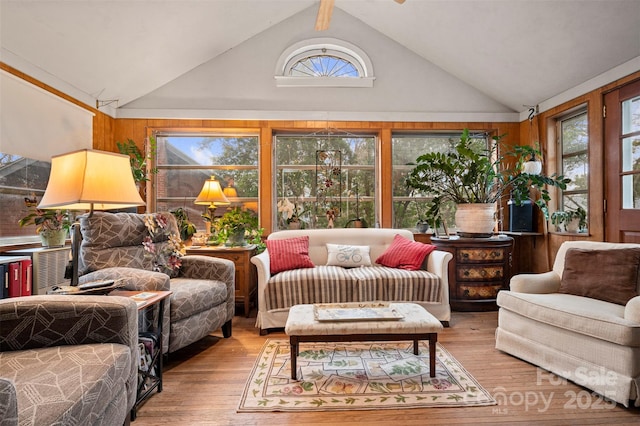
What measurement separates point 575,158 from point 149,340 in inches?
176

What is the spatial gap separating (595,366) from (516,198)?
2165 mm

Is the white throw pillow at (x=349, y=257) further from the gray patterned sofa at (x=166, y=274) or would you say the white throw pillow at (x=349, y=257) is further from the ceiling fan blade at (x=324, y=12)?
the ceiling fan blade at (x=324, y=12)

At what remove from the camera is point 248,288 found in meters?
3.62

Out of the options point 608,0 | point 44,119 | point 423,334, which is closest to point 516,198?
point 608,0

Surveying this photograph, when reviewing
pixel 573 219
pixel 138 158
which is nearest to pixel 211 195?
pixel 138 158

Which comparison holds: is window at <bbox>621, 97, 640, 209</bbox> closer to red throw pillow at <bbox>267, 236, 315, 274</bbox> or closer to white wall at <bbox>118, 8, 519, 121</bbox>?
white wall at <bbox>118, 8, 519, 121</bbox>

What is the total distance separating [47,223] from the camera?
2877mm

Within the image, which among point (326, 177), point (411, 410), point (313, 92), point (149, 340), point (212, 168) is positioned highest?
point (313, 92)

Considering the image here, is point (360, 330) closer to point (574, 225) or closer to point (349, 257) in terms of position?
point (349, 257)

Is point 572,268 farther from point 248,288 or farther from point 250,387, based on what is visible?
point 248,288

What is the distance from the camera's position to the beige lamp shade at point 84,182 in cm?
162

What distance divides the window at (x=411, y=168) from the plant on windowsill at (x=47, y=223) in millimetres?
3608

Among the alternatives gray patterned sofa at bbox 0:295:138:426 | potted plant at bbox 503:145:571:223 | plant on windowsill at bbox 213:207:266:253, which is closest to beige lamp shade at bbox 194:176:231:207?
plant on windowsill at bbox 213:207:266:253

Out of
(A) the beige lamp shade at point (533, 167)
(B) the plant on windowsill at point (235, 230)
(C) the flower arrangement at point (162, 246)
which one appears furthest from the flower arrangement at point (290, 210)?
(A) the beige lamp shade at point (533, 167)
